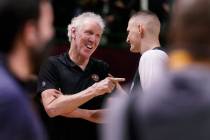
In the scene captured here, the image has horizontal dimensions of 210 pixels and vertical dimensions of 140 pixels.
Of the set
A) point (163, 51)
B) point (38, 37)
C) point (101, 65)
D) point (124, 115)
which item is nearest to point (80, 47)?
point (101, 65)

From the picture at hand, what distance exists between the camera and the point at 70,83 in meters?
5.21

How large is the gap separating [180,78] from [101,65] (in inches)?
136

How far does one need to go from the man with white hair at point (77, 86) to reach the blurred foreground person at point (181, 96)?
2.88m

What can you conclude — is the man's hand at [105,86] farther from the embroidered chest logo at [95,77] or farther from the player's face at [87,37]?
the player's face at [87,37]

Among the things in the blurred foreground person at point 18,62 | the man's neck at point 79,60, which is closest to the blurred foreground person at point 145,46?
the man's neck at point 79,60

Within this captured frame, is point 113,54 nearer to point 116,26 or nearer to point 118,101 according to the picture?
point 116,26

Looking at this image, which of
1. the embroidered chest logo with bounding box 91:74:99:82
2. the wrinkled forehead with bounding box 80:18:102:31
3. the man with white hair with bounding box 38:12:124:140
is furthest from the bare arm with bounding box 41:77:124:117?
the wrinkled forehead with bounding box 80:18:102:31

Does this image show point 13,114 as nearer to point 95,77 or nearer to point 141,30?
point 141,30

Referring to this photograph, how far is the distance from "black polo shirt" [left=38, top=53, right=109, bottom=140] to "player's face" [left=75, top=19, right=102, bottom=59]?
0.36 ft

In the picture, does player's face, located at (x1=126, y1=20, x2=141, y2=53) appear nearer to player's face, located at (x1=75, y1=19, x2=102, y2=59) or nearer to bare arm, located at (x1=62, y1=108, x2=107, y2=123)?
player's face, located at (x1=75, y1=19, x2=102, y2=59)

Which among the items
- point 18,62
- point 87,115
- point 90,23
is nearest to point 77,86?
point 87,115

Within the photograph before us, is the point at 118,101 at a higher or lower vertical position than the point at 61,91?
higher

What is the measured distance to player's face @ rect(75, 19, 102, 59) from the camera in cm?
534

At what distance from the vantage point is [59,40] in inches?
347
